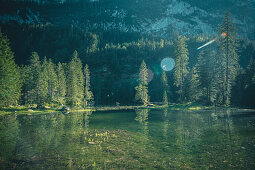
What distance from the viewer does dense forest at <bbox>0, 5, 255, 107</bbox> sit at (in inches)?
1682

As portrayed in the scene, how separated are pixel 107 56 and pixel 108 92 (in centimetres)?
3985

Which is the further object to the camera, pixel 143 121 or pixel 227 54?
pixel 227 54

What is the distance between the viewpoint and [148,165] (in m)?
8.68

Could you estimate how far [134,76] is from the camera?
118875 mm

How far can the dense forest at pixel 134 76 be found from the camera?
140 ft

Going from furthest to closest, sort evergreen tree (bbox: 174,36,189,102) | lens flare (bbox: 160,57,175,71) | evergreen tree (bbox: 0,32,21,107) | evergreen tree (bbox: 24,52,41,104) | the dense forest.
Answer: lens flare (bbox: 160,57,175,71)
evergreen tree (bbox: 174,36,189,102)
evergreen tree (bbox: 24,52,41,104)
the dense forest
evergreen tree (bbox: 0,32,21,107)

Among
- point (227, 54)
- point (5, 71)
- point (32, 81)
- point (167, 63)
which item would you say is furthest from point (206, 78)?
point (167, 63)

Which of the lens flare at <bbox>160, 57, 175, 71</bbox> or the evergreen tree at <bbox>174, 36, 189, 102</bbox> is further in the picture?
the lens flare at <bbox>160, 57, 175, 71</bbox>

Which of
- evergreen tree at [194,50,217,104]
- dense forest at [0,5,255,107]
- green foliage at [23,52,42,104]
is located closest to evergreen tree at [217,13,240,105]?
dense forest at [0,5,255,107]

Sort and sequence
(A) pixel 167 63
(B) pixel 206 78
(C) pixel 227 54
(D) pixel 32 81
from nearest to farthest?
(C) pixel 227 54, (B) pixel 206 78, (D) pixel 32 81, (A) pixel 167 63

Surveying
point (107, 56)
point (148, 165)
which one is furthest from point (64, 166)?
point (107, 56)

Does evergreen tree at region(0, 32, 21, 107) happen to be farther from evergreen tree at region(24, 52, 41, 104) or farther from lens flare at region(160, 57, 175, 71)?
lens flare at region(160, 57, 175, 71)

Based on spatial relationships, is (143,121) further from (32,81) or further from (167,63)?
(167,63)

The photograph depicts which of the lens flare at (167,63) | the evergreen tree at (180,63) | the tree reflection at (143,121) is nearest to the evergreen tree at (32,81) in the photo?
the tree reflection at (143,121)
